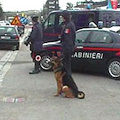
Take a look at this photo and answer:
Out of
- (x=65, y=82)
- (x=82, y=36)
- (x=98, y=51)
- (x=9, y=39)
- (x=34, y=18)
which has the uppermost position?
(x=34, y=18)

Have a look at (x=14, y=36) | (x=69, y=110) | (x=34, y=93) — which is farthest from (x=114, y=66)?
(x=14, y=36)

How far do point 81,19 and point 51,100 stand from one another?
10088mm

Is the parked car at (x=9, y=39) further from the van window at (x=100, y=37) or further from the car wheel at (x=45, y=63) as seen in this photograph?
the van window at (x=100, y=37)

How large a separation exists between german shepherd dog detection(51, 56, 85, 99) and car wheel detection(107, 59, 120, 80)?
2740mm

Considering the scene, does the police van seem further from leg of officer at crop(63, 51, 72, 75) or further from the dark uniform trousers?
leg of officer at crop(63, 51, 72, 75)

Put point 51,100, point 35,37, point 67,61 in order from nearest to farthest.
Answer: point 51,100, point 67,61, point 35,37

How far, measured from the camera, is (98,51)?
10109 mm

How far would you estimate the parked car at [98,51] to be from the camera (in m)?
9.94

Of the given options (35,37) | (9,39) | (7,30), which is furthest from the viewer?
(7,30)

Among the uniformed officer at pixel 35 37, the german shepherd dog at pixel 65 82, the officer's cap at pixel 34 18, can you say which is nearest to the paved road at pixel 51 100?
the german shepherd dog at pixel 65 82

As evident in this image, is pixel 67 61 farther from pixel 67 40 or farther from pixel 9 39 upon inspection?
pixel 9 39

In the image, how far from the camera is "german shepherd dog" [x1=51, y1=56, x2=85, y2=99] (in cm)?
736

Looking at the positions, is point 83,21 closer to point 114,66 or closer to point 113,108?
point 114,66

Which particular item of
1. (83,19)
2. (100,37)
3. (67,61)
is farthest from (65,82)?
(83,19)
